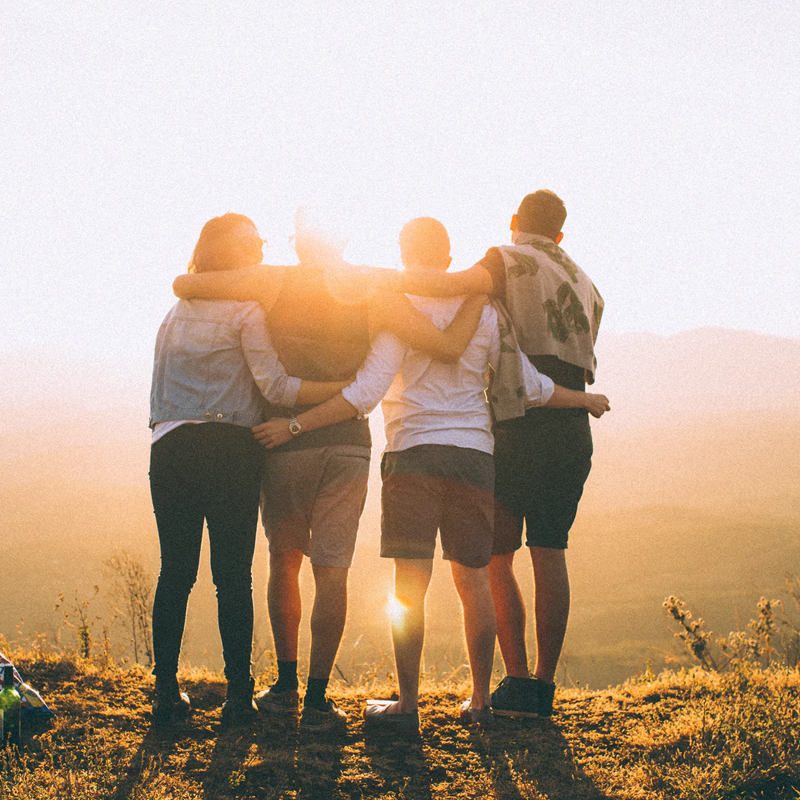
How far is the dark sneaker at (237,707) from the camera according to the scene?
3.25 metres

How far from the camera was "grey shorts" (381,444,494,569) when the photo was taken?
321cm

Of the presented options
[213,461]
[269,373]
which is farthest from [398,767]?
[269,373]

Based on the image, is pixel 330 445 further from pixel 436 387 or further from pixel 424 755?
pixel 424 755

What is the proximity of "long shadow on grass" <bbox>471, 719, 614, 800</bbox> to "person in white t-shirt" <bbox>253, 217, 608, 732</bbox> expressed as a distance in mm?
139

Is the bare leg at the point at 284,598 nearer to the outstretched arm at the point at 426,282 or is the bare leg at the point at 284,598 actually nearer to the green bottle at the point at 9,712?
the green bottle at the point at 9,712

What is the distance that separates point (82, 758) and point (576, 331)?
2855mm

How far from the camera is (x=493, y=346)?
3.44m

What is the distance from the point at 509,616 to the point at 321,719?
100 centimetres

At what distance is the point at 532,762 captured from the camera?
3.04 meters

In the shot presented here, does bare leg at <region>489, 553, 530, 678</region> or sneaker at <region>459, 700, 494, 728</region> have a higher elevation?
bare leg at <region>489, 553, 530, 678</region>

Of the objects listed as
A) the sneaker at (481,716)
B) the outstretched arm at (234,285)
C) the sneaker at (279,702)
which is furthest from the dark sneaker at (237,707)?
the outstretched arm at (234,285)

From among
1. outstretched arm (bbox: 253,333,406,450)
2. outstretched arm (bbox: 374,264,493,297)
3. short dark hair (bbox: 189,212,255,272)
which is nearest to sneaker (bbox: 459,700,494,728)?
outstretched arm (bbox: 253,333,406,450)

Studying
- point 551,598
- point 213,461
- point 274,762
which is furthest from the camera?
point 551,598

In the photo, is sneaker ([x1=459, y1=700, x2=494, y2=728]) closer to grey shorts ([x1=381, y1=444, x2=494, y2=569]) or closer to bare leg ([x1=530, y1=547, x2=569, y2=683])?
bare leg ([x1=530, y1=547, x2=569, y2=683])
